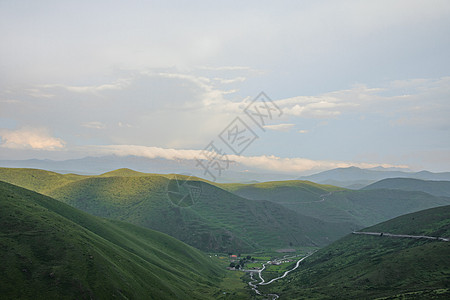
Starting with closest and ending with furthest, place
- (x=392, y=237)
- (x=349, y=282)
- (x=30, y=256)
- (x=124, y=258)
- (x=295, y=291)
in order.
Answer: (x=30, y=256), (x=124, y=258), (x=349, y=282), (x=295, y=291), (x=392, y=237)

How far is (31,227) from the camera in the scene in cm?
9075

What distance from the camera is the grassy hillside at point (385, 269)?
98456 millimetres

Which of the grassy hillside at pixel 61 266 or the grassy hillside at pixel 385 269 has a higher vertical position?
the grassy hillside at pixel 61 266

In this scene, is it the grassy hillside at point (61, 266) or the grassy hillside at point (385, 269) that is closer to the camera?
the grassy hillside at point (61, 266)

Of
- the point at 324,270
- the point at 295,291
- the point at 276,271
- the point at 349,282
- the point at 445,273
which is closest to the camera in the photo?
the point at 445,273

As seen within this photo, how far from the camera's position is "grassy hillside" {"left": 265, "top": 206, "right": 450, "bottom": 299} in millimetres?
98456

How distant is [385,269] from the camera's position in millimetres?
116938

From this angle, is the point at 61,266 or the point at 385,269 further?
the point at 385,269

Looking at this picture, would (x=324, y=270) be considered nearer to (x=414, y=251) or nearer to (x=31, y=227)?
(x=414, y=251)

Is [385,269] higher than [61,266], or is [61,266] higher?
[61,266]

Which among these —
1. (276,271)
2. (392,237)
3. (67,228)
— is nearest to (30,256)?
(67,228)

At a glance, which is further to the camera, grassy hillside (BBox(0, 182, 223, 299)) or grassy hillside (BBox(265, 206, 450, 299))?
grassy hillside (BBox(265, 206, 450, 299))

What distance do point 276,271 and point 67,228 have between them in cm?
13201

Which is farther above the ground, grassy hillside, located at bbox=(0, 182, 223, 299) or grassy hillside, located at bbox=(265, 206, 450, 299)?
grassy hillside, located at bbox=(0, 182, 223, 299)
